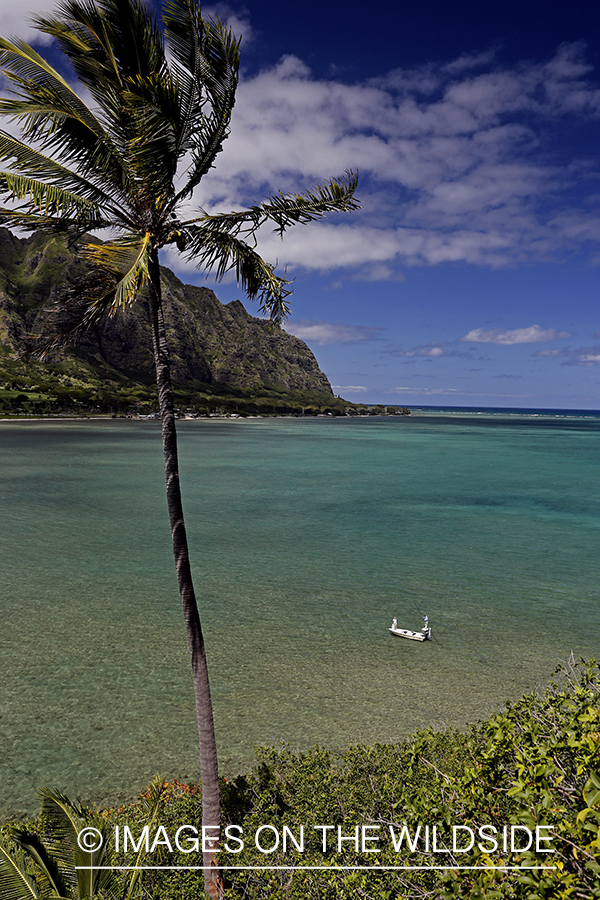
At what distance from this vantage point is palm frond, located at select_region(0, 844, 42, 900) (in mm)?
6441

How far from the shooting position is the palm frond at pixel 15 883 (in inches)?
254

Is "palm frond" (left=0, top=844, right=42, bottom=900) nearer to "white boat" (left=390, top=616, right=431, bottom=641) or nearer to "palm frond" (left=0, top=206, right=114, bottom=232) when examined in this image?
"palm frond" (left=0, top=206, right=114, bottom=232)

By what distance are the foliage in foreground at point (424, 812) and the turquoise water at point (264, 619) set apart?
4.09 metres

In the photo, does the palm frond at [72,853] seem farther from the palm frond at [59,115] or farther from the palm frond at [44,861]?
the palm frond at [59,115]

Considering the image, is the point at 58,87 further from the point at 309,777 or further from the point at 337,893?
the point at 309,777

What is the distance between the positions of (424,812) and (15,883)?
5648 mm

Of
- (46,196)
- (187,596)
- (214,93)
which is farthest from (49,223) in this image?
(187,596)

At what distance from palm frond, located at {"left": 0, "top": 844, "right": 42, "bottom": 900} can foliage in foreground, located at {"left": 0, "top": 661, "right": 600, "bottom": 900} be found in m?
0.11

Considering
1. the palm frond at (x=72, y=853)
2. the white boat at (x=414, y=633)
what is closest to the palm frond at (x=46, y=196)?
the palm frond at (x=72, y=853)

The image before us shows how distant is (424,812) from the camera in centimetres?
698

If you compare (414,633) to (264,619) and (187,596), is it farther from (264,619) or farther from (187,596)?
(187,596)

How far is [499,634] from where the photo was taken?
23.9 m

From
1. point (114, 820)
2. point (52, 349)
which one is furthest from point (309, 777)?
point (52, 349)

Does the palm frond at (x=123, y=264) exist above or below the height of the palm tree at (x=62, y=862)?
above
